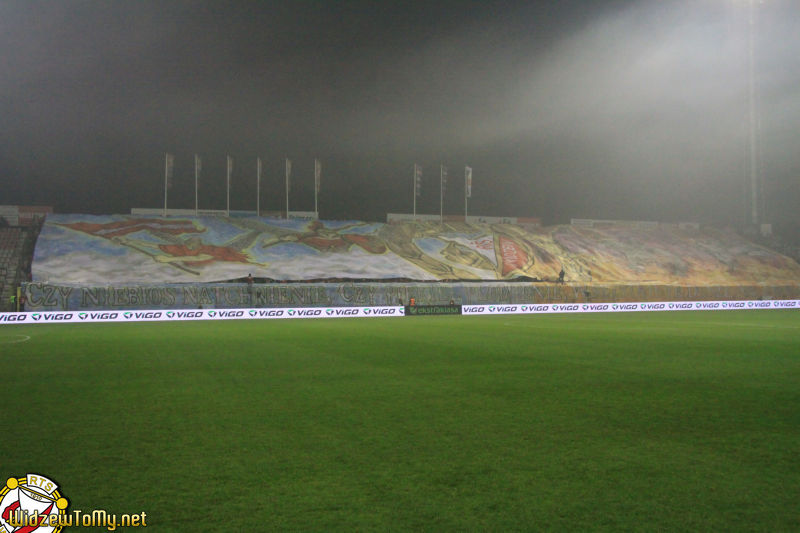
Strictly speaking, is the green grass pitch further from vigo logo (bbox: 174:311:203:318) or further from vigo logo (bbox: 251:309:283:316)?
vigo logo (bbox: 251:309:283:316)

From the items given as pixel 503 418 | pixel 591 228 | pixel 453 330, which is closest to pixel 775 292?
pixel 591 228

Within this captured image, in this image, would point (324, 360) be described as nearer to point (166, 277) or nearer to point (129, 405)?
point (129, 405)

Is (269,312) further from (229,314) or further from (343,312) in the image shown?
(343,312)

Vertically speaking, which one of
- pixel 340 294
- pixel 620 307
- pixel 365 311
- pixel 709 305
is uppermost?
pixel 340 294

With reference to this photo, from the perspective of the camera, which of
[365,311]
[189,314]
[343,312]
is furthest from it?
[365,311]

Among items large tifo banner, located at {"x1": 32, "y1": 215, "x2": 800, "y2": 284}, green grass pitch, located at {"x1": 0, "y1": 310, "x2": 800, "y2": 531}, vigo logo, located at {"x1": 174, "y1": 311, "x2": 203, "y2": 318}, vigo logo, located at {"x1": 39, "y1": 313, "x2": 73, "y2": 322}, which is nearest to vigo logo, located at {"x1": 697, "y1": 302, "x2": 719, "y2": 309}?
large tifo banner, located at {"x1": 32, "y1": 215, "x2": 800, "y2": 284}

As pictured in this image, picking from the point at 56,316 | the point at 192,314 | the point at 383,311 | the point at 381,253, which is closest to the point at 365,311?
the point at 383,311

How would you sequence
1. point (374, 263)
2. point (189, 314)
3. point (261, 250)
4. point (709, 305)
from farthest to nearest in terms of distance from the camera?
point (374, 263)
point (261, 250)
point (709, 305)
point (189, 314)

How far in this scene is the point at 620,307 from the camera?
41281mm

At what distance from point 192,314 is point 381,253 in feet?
68.4

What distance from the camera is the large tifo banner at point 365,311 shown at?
104 feet

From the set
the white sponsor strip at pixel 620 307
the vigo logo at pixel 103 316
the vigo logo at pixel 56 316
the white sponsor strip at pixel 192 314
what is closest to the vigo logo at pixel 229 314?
the white sponsor strip at pixel 192 314

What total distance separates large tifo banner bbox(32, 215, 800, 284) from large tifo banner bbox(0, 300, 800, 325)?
887 centimetres

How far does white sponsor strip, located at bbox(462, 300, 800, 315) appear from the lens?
132ft
